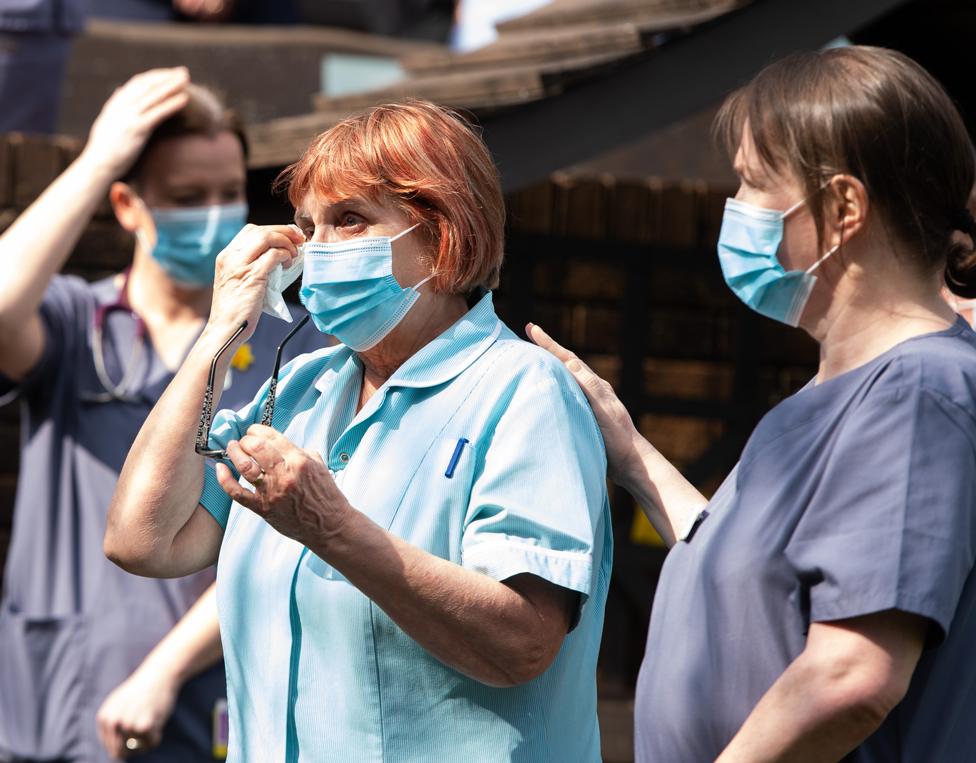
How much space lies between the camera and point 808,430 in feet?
6.97

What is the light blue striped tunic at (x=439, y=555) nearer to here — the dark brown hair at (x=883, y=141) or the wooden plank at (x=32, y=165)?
the dark brown hair at (x=883, y=141)

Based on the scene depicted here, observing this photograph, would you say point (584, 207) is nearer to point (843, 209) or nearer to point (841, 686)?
point (843, 209)

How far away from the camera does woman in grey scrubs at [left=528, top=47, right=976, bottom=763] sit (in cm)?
193

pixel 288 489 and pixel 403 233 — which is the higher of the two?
pixel 403 233

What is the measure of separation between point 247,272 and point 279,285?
0.22ft

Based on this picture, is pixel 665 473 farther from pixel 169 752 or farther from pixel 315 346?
pixel 169 752

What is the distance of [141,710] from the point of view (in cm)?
318

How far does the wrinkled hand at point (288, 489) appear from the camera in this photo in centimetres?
192

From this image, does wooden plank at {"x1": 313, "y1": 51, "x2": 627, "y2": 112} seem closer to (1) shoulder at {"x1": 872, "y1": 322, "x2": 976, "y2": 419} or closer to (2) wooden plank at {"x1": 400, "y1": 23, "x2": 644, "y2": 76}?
(2) wooden plank at {"x1": 400, "y1": 23, "x2": 644, "y2": 76}

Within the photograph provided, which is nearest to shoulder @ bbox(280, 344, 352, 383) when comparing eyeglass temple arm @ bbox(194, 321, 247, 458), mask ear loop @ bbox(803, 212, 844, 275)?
eyeglass temple arm @ bbox(194, 321, 247, 458)

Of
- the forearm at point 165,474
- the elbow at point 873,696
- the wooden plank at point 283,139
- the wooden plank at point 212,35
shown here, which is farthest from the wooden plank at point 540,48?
the wooden plank at point 212,35

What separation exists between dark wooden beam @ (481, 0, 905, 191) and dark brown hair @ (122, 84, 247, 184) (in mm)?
602

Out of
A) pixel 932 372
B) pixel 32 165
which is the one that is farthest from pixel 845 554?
pixel 32 165

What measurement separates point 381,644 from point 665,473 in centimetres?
65
